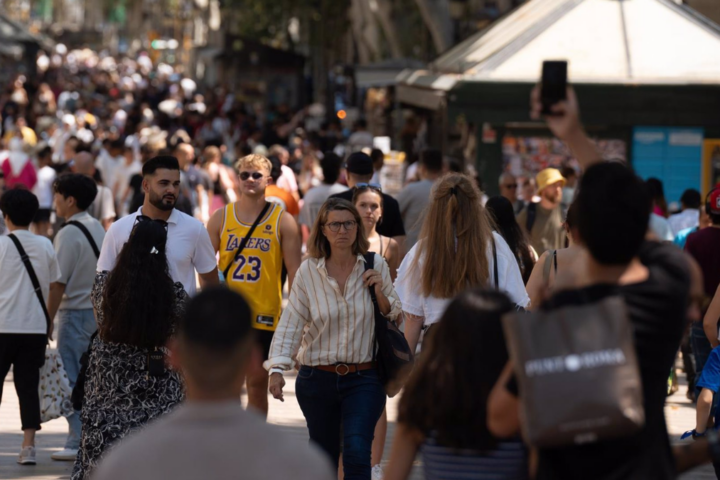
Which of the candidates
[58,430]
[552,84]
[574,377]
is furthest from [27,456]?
[574,377]

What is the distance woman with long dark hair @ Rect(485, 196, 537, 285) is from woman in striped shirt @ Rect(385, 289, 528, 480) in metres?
4.06

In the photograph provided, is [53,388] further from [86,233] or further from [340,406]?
[340,406]

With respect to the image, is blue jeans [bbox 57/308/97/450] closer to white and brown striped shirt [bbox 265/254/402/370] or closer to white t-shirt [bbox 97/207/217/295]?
white t-shirt [bbox 97/207/217/295]

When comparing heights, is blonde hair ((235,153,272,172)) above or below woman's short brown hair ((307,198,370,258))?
above

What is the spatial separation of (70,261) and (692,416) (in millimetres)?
4857

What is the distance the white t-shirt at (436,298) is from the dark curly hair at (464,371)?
228 cm

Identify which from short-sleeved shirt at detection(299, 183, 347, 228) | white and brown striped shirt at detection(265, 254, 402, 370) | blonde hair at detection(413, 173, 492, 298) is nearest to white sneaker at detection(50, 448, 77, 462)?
white and brown striped shirt at detection(265, 254, 402, 370)

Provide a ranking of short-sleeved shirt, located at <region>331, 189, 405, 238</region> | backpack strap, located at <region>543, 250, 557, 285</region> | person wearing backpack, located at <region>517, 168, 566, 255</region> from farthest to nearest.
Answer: person wearing backpack, located at <region>517, 168, 566, 255</region>
short-sleeved shirt, located at <region>331, 189, 405, 238</region>
backpack strap, located at <region>543, 250, 557, 285</region>

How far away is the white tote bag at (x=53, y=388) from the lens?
789 cm

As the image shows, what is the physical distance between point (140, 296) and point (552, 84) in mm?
2544

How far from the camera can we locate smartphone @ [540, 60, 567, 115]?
377 cm

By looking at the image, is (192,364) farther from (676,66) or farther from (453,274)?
(676,66)

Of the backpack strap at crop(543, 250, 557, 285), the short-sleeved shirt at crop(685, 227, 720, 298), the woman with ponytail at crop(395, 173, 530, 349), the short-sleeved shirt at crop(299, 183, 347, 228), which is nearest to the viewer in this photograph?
the woman with ponytail at crop(395, 173, 530, 349)

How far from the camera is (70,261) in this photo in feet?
26.7
